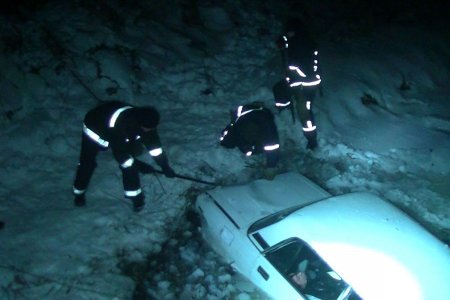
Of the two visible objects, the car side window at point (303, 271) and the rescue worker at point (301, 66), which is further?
the rescue worker at point (301, 66)

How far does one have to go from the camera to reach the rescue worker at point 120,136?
459 cm

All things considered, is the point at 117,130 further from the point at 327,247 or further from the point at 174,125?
the point at 327,247

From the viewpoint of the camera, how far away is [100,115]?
4719 mm

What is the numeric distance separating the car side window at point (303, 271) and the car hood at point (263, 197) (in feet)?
2.06

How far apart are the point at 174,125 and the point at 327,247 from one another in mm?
4267

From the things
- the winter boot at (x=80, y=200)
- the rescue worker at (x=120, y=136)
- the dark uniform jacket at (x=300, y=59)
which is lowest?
the winter boot at (x=80, y=200)

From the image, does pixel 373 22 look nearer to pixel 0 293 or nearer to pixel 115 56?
pixel 115 56

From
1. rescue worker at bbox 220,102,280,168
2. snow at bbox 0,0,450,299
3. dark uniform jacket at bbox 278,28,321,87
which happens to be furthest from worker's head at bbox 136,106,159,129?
dark uniform jacket at bbox 278,28,321,87

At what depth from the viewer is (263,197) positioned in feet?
16.4

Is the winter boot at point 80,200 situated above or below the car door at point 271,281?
below

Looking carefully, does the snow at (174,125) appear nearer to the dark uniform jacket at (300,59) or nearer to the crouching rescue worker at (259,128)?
the crouching rescue worker at (259,128)

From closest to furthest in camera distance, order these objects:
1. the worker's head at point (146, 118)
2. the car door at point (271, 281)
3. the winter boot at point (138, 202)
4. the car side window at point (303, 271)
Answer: the car door at point (271, 281) < the car side window at point (303, 271) < the worker's head at point (146, 118) < the winter boot at point (138, 202)

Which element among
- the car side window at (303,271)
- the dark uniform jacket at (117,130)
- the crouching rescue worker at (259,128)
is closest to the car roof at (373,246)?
the car side window at (303,271)

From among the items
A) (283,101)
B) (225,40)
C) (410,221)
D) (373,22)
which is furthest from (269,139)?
(373,22)
